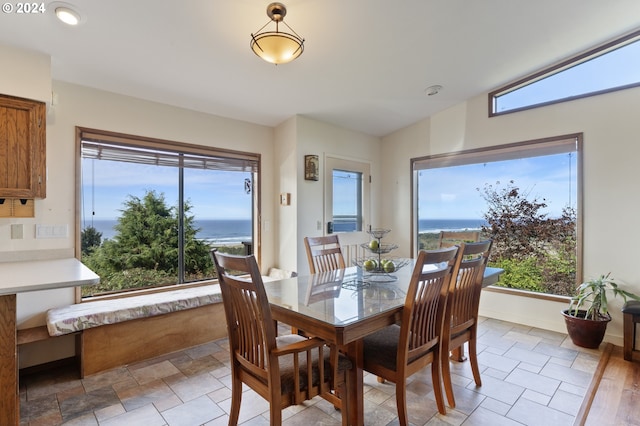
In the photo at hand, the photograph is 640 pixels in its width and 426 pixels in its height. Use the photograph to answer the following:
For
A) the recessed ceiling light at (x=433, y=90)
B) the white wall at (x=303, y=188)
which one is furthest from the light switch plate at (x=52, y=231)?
the recessed ceiling light at (x=433, y=90)

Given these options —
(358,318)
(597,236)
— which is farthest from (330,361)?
(597,236)

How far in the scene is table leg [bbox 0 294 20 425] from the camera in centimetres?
172

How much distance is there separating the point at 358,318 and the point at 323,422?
906mm

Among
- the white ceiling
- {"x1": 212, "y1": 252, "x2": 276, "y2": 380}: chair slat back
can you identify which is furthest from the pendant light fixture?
{"x1": 212, "y1": 252, "x2": 276, "y2": 380}: chair slat back

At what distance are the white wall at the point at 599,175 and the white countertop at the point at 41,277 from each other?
4261 millimetres

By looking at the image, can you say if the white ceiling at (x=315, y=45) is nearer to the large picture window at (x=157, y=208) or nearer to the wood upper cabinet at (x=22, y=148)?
the wood upper cabinet at (x=22, y=148)

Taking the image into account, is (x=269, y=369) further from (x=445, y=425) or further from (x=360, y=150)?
(x=360, y=150)

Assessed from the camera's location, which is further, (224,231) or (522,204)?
(224,231)

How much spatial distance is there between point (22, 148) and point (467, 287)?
3.39 metres

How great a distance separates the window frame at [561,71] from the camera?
315 centimetres

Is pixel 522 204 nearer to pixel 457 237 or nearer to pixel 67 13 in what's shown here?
pixel 457 237

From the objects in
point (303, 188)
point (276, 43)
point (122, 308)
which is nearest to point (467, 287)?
point (276, 43)

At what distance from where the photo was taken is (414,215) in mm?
4887

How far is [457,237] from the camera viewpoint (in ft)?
10.5
